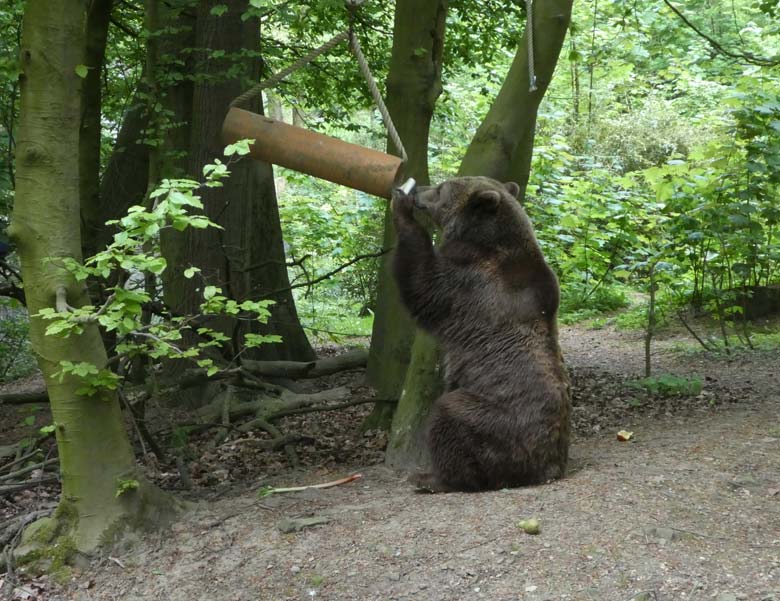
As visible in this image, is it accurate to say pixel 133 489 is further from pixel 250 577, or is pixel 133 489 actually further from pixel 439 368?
pixel 439 368

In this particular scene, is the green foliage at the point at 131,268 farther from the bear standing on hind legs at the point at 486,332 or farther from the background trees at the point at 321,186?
the bear standing on hind legs at the point at 486,332

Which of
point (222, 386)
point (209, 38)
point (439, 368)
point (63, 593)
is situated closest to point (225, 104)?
point (209, 38)

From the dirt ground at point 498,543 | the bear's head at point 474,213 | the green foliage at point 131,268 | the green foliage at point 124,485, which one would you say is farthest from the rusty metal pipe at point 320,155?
the green foliage at point 124,485

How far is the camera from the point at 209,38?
26.2 ft

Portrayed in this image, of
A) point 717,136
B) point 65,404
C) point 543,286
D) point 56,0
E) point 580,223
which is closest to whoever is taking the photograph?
point 56,0

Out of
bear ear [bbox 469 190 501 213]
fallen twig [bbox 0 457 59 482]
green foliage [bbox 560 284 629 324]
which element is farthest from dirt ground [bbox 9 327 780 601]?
green foliage [bbox 560 284 629 324]

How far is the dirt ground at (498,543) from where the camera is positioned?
12.9 ft

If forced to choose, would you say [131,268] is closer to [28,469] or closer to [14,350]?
[28,469]

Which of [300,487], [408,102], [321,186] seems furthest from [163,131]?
Answer: [321,186]

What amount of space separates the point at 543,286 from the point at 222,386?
12.8 feet

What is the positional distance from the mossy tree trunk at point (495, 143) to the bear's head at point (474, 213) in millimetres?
316

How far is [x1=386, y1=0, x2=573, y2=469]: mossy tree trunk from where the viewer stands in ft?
20.7

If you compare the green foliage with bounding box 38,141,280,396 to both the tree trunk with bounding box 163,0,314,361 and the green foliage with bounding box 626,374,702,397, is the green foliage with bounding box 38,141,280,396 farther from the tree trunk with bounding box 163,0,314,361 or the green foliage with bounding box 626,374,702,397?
the green foliage with bounding box 626,374,702,397

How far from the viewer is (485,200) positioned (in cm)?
602
